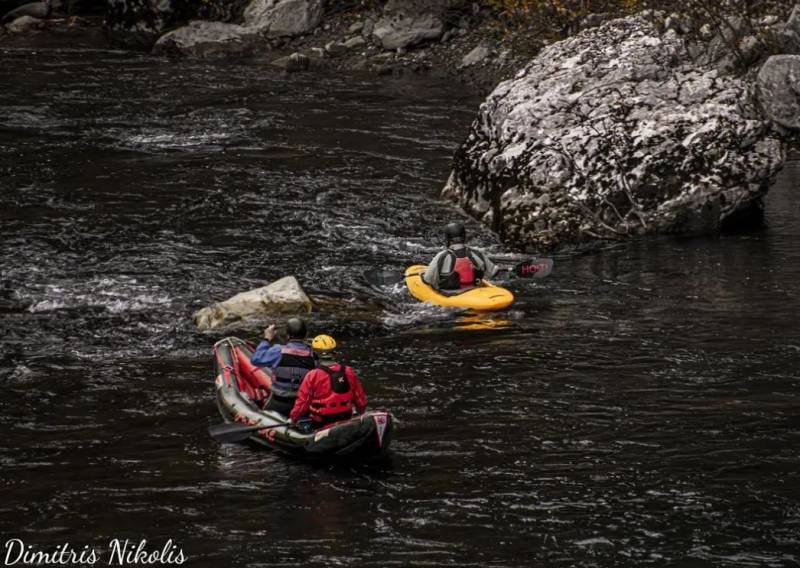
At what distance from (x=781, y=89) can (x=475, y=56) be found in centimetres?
934

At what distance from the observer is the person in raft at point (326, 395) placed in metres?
11.4

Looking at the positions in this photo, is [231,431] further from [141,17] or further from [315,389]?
[141,17]

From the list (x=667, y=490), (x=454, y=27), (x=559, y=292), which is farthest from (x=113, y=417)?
(x=454, y=27)

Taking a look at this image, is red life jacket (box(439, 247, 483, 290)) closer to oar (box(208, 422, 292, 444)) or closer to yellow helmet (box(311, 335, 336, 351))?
yellow helmet (box(311, 335, 336, 351))

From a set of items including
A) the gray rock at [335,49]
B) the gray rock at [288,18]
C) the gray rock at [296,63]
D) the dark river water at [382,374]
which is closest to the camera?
the dark river water at [382,374]

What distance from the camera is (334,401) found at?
11398 mm

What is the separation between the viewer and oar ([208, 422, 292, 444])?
38.1 feet

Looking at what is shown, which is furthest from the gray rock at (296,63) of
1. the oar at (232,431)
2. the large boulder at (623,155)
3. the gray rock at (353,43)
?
the oar at (232,431)

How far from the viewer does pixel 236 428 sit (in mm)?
11656

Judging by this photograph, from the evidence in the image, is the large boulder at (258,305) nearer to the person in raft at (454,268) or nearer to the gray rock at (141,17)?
the person in raft at (454,268)

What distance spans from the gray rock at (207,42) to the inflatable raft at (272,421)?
70.5ft

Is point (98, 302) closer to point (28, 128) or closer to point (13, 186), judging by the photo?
point (13, 186)

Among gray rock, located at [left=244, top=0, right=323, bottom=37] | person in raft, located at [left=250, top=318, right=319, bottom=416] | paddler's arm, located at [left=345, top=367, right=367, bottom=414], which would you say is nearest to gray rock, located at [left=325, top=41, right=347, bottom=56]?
gray rock, located at [left=244, top=0, right=323, bottom=37]

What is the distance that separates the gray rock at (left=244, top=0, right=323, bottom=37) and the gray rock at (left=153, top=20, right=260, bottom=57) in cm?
41
